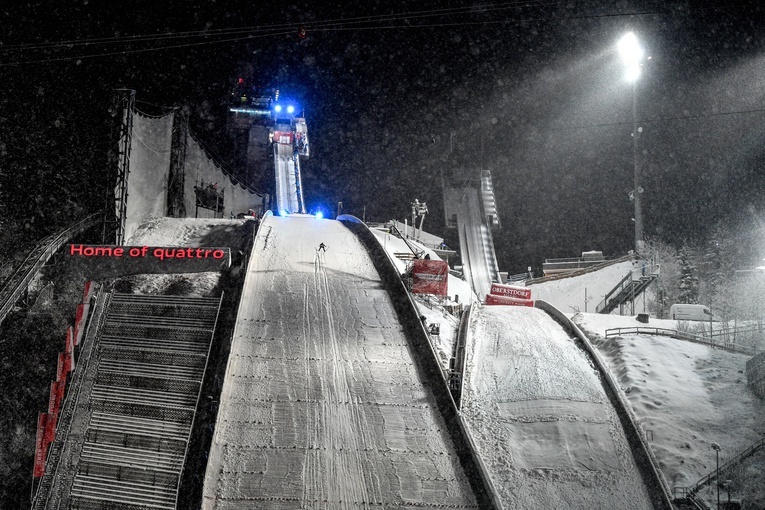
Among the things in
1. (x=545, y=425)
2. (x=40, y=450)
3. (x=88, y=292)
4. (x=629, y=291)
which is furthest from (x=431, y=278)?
(x=629, y=291)

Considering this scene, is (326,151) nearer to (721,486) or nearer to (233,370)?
(233,370)

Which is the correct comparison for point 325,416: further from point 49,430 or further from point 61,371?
point 61,371

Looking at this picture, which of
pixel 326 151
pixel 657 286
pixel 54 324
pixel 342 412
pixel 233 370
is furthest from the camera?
pixel 326 151

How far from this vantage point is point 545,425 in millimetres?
12031

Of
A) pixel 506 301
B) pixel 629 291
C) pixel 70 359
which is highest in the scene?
pixel 629 291

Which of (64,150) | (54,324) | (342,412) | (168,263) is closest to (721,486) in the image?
(342,412)

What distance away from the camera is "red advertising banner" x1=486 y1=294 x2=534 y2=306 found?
20.5 m

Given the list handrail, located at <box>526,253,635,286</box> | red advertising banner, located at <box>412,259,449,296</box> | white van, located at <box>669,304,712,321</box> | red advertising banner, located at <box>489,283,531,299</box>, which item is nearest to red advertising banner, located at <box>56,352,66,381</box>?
red advertising banner, located at <box>412,259,449,296</box>

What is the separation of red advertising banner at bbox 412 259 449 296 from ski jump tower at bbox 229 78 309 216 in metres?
20.1

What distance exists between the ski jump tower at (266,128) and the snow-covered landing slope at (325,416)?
22651mm

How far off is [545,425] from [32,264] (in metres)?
13.7

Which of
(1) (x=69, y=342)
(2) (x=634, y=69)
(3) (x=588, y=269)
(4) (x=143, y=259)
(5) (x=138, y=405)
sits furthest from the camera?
(3) (x=588, y=269)

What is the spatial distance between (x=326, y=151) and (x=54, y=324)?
30416 millimetres

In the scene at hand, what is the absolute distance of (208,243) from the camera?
22.5 meters
